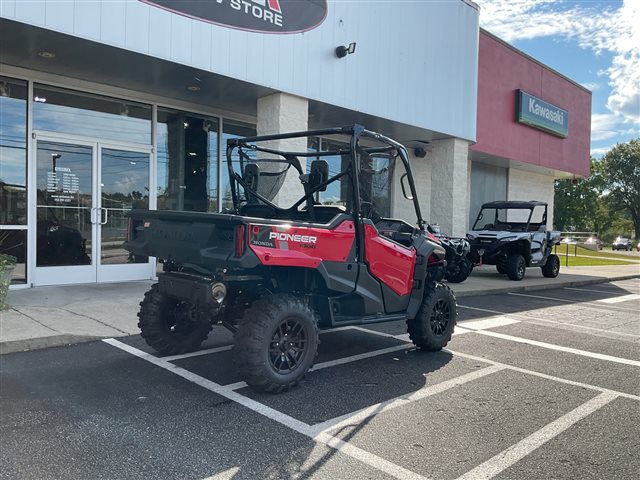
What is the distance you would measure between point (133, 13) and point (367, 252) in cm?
509

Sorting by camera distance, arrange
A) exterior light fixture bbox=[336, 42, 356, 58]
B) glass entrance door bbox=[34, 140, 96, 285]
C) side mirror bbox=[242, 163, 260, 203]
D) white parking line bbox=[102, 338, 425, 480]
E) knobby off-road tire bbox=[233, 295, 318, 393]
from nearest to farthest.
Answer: white parking line bbox=[102, 338, 425, 480] → knobby off-road tire bbox=[233, 295, 318, 393] → side mirror bbox=[242, 163, 260, 203] → glass entrance door bbox=[34, 140, 96, 285] → exterior light fixture bbox=[336, 42, 356, 58]

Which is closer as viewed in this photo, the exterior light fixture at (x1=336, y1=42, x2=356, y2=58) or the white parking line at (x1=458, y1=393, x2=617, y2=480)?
the white parking line at (x1=458, y1=393, x2=617, y2=480)

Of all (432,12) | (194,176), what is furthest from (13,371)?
(432,12)

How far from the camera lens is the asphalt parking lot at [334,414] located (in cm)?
307

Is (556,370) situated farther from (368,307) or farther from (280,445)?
(280,445)

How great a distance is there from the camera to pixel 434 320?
5820mm

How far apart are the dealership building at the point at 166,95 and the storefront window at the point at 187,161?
0.03 m

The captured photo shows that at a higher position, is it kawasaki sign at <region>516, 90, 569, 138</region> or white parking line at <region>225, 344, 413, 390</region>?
kawasaki sign at <region>516, 90, 569, 138</region>

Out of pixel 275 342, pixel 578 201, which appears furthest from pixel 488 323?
pixel 578 201

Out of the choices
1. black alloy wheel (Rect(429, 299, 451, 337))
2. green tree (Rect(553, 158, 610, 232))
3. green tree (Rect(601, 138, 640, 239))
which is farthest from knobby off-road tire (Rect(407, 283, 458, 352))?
green tree (Rect(601, 138, 640, 239))

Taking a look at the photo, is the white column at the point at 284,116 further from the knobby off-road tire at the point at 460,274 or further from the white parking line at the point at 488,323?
the knobby off-road tire at the point at 460,274

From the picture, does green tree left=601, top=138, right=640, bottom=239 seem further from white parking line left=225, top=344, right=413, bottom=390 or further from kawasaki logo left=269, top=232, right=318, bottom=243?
kawasaki logo left=269, top=232, right=318, bottom=243

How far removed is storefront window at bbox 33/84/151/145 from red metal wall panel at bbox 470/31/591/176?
934 centimetres

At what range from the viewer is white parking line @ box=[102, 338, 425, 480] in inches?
120
